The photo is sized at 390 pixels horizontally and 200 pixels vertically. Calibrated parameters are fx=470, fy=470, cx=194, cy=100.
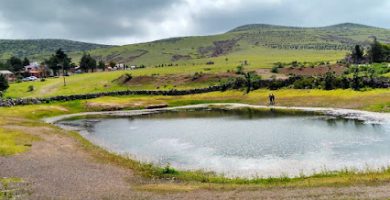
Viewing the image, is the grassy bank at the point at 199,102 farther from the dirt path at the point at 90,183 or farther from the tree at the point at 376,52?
the tree at the point at 376,52

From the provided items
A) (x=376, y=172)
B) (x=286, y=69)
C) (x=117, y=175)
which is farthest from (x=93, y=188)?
(x=286, y=69)

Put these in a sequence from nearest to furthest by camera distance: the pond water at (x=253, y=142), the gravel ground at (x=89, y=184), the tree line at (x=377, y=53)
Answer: the gravel ground at (x=89, y=184) < the pond water at (x=253, y=142) < the tree line at (x=377, y=53)

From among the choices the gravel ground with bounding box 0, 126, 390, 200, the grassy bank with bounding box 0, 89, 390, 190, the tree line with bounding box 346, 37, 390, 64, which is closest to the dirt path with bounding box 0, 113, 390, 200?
the gravel ground with bounding box 0, 126, 390, 200

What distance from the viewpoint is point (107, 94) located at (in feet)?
463

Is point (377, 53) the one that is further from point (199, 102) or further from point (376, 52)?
point (199, 102)

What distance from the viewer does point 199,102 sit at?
410 ft

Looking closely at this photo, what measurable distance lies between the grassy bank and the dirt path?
5.34 ft

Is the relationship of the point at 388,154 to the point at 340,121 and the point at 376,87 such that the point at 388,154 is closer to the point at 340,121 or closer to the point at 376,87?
the point at 340,121

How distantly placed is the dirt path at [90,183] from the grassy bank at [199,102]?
1.63 meters

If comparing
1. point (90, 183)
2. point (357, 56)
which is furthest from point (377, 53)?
point (90, 183)

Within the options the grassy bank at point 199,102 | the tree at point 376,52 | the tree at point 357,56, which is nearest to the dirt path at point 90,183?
the grassy bank at point 199,102

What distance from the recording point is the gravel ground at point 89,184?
31594 millimetres

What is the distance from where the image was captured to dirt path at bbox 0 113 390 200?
3161 cm

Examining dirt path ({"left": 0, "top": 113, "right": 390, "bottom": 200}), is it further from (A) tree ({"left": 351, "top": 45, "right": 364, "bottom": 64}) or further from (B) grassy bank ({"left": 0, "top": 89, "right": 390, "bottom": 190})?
(A) tree ({"left": 351, "top": 45, "right": 364, "bottom": 64})
